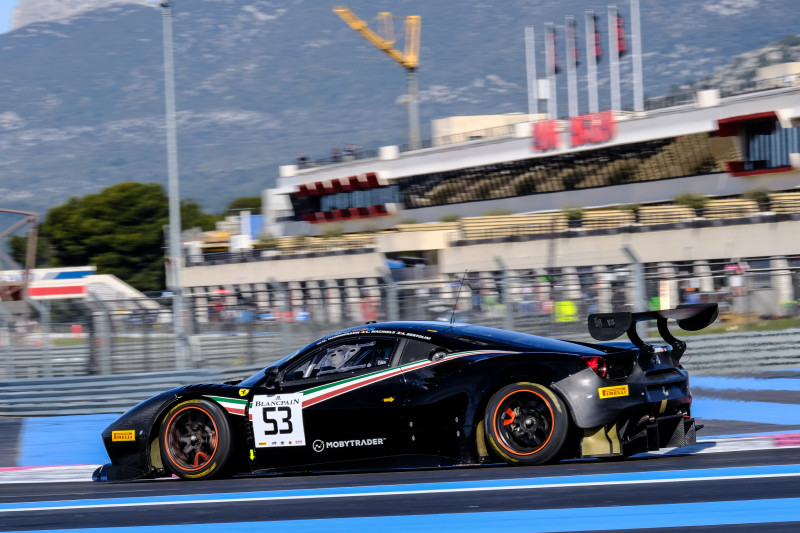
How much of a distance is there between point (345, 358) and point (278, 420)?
0.66 meters

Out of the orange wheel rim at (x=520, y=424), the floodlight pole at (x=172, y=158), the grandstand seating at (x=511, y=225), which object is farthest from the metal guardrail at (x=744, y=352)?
the grandstand seating at (x=511, y=225)

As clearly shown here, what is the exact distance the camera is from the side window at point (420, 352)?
25.5ft

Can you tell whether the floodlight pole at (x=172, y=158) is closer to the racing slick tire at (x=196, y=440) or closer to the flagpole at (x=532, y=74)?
the racing slick tire at (x=196, y=440)

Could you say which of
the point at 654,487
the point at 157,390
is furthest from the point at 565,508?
the point at 157,390

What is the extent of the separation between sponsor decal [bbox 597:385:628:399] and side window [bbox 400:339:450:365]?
3.84ft

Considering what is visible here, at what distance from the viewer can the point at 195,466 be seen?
820cm

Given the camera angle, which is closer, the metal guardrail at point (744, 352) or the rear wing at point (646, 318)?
the rear wing at point (646, 318)

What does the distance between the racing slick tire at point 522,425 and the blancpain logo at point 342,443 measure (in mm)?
820

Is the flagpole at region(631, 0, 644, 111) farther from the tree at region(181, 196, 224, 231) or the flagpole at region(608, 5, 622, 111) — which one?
the tree at region(181, 196, 224, 231)

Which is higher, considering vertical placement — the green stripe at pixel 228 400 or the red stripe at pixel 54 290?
the red stripe at pixel 54 290

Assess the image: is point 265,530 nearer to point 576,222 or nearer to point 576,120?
point 576,222

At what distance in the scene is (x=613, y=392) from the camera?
7184 millimetres

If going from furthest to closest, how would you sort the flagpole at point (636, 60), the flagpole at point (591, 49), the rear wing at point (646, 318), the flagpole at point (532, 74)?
the flagpole at point (532, 74) → the flagpole at point (591, 49) → the flagpole at point (636, 60) → the rear wing at point (646, 318)

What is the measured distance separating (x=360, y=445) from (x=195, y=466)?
135 cm
